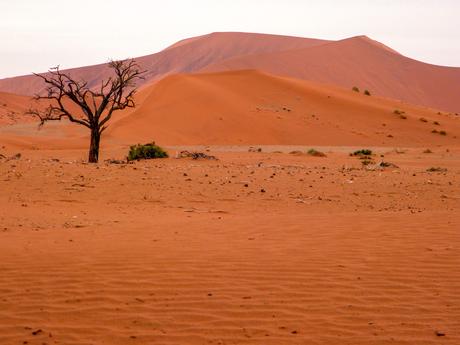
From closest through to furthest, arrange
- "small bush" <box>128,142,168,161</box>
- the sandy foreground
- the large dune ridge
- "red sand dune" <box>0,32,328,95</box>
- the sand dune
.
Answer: the sandy foreground → "small bush" <box>128,142,168,161</box> → the sand dune → the large dune ridge → "red sand dune" <box>0,32,328,95</box>

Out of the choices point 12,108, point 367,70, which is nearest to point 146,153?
point 12,108

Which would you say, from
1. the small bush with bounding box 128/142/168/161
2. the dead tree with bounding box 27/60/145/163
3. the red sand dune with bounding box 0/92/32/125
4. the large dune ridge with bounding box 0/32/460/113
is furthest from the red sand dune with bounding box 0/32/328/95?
the small bush with bounding box 128/142/168/161

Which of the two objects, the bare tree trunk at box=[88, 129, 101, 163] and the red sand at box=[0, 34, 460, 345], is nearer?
the red sand at box=[0, 34, 460, 345]

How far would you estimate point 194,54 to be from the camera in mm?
123438

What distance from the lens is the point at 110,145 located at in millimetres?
31609

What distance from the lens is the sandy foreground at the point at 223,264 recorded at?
5.00m

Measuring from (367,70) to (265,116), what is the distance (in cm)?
5172

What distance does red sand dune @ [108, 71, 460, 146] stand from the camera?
37062 mm

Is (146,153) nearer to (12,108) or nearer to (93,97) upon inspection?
(93,97)

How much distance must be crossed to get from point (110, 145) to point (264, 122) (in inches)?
459

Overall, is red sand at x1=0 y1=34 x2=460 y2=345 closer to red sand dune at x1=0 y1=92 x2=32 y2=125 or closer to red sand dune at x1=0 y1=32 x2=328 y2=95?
red sand dune at x1=0 y1=92 x2=32 y2=125

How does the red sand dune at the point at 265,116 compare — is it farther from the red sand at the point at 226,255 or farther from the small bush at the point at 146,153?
the red sand at the point at 226,255

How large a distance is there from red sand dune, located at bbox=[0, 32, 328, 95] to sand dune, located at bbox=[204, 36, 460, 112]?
19.1 m

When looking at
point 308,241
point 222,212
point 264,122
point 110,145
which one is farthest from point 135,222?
point 264,122
